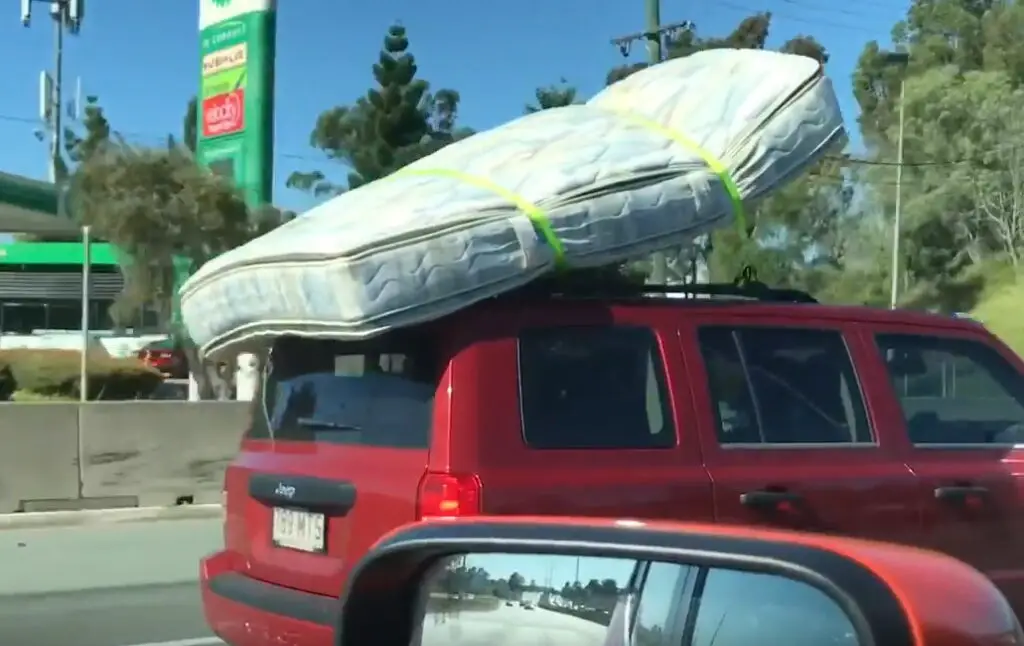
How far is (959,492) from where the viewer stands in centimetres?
524

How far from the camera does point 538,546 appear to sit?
7.89 feet

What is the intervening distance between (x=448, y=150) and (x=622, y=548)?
11.2ft

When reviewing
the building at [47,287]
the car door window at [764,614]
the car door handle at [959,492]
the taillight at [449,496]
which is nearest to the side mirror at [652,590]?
the car door window at [764,614]

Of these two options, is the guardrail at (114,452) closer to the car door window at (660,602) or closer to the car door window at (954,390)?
the car door window at (954,390)

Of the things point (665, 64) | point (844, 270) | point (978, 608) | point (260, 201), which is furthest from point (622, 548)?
point (844, 270)

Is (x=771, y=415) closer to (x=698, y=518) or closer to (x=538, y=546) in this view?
(x=698, y=518)

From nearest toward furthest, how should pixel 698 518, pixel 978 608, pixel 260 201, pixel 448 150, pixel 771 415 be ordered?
pixel 978 608, pixel 698 518, pixel 771 415, pixel 448 150, pixel 260 201

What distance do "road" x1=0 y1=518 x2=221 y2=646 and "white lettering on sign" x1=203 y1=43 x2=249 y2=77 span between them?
14.4m

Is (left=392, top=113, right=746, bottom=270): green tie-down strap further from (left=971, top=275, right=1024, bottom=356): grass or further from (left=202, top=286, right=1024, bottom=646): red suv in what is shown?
(left=971, top=275, right=1024, bottom=356): grass

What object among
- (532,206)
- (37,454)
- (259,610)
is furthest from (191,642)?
(37,454)

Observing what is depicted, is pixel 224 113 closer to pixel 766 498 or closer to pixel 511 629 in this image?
Result: pixel 766 498

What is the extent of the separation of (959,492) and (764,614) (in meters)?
3.35

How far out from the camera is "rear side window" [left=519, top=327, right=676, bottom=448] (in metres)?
4.51

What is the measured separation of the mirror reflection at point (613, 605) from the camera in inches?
83.4
